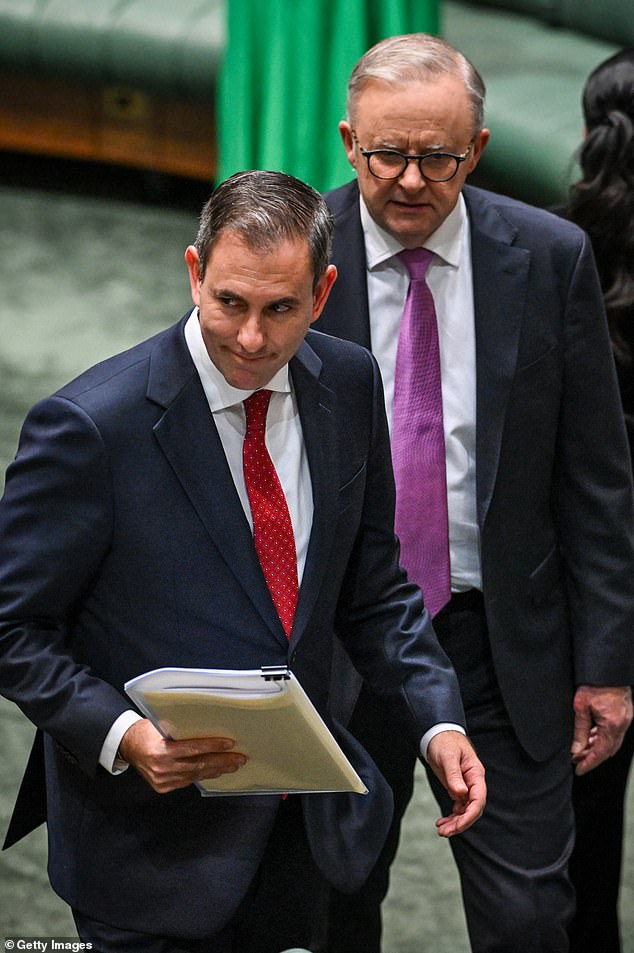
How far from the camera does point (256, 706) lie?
1.58 metres

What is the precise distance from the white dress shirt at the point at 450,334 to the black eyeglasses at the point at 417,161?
13 cm

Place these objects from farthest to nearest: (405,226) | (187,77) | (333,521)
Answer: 1. (187,77)
2. (405,226)
3. (333,521)

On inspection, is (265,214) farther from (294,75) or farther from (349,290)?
(294,75)

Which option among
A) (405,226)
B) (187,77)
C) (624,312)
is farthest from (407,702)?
(187,77)

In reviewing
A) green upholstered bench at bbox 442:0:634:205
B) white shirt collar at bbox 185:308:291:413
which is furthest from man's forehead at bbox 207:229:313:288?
green upholstered bench at bbox 442:0:634:205

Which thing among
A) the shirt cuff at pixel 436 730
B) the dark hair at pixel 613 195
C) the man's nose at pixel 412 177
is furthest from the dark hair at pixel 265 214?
the dark hair at pixel 613 195

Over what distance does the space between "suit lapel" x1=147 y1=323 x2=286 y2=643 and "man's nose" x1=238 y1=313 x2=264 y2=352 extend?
11 cm

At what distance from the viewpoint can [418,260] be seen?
221 centimetres

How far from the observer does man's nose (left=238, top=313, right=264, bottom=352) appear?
1.67 m

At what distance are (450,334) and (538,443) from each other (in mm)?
198

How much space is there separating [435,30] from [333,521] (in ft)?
6.40

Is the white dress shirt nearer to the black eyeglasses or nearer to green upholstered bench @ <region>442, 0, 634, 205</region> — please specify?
the black eyeglasses

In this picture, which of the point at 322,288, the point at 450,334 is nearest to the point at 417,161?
the point at 450,334

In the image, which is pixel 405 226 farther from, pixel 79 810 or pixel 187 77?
pixel 187 77
